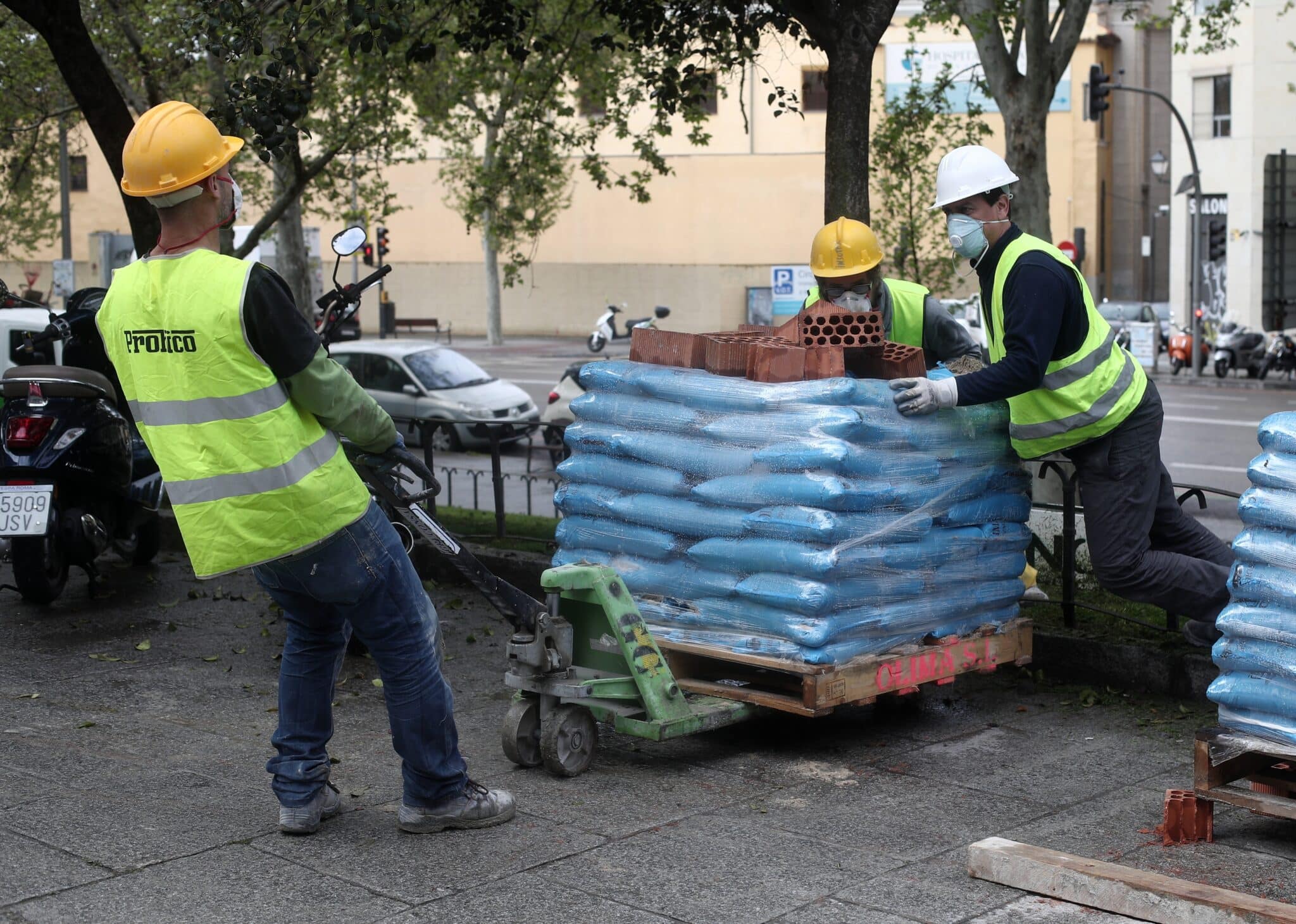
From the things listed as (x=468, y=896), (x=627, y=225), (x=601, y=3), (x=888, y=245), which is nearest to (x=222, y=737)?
(x=468, y=896)

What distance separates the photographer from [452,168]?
38.4 m

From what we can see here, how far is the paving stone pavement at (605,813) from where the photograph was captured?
4.00m

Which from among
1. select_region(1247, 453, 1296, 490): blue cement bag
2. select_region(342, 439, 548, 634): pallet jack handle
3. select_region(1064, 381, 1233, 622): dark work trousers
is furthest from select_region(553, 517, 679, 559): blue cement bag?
select_region(1247, 453, 1296, 490): blue cement bag

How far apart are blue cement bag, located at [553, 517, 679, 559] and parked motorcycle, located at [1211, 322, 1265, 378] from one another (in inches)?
1055

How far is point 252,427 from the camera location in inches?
163

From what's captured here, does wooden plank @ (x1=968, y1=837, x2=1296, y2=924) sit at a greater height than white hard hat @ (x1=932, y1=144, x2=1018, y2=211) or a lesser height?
lesser

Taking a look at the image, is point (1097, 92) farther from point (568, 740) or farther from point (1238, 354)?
point (568, 740)

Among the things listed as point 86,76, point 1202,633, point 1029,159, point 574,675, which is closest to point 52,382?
point 86,76

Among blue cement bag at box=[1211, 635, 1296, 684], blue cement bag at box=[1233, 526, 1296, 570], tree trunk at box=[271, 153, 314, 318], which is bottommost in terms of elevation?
blue cement bag at box=[1211, 635, 1296, 684]

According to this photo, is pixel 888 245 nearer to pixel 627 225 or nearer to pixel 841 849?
pixel 841 849

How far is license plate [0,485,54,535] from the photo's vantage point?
289 inches

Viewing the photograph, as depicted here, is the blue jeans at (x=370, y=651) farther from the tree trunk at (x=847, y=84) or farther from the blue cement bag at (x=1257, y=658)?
the tree trunk at (x=847, y=84)

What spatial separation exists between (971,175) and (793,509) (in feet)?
4.54

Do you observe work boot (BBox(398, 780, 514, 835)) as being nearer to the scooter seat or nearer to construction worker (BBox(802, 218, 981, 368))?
construction worker (BBox(802, 218, 981, 368))
